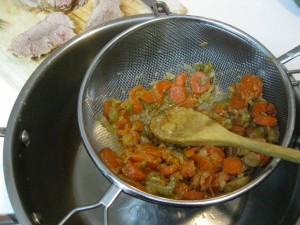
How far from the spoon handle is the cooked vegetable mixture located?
0.15m

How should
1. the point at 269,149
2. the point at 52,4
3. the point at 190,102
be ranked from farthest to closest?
the point at 52,4
the point at 190,102
the point at 269,149

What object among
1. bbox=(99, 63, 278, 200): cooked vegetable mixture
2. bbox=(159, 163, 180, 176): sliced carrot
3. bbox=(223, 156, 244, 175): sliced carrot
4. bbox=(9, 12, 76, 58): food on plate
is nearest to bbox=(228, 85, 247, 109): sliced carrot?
bbox=(99, 63, 278, 200): cooked vegetable mixture

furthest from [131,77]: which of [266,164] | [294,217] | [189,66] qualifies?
[294,217]

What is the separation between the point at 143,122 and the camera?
1.39 meters

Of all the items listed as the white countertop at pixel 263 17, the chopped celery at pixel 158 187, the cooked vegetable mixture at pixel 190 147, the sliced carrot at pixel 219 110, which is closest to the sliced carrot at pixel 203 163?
the cooked vegetable mixture at pixel 190 147

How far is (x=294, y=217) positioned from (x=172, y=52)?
2.51 feet

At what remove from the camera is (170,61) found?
4.97ft

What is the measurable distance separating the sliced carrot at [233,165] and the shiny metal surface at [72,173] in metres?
0.12

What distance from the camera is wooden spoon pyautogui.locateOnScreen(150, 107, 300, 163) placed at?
3.66 ft

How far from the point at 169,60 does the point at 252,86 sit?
1.14 ft

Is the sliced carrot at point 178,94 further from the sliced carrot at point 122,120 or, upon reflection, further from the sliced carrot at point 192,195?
the sliced carrot at point 192,195

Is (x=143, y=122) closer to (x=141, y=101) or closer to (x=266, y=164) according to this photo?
(x=141, y=101)

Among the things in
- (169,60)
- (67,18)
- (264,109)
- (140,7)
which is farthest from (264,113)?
(67,18)

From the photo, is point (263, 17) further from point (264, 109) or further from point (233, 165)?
point (233, 165)
